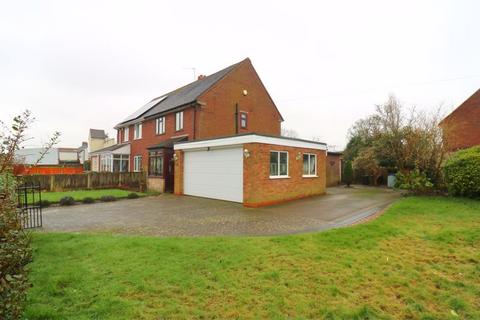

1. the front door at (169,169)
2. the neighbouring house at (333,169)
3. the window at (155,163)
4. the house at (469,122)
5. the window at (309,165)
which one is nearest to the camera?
the window at (309,165)

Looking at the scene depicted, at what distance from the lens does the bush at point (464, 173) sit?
11.0m

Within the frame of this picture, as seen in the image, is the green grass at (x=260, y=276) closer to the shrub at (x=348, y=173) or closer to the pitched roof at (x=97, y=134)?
the shrub at (x=348, y=173)

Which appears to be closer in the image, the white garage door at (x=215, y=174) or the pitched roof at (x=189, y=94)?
the white garage door at (x=215, y=174)

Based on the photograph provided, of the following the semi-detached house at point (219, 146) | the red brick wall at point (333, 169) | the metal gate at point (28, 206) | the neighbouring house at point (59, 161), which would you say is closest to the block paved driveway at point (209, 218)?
the metal gate at point (28, 206)

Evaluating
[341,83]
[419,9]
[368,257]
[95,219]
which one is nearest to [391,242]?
[368,257]

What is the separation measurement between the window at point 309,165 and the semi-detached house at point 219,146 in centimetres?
6

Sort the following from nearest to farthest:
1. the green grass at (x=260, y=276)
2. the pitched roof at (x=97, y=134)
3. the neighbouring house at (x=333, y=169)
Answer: the green grass at (x=260, y=276) < the neighbouring house at (x=333, y=169) < the pitched roof at (x=97, y=134)

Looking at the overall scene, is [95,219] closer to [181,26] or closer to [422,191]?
[181,26]

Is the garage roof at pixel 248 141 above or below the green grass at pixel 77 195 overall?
above

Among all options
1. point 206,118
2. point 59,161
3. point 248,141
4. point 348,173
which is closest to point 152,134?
point 206,118

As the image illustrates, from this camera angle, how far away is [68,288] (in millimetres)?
3875

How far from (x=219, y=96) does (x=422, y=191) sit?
14456mm

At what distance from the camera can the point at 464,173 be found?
11312 millimetres

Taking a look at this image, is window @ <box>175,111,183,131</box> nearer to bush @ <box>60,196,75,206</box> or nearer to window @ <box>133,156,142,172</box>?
window @ <box>133,156,142,172</box>
